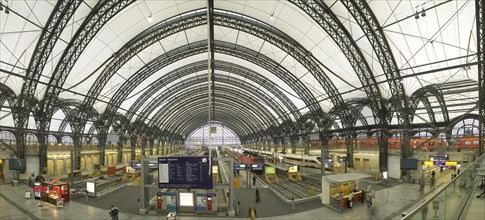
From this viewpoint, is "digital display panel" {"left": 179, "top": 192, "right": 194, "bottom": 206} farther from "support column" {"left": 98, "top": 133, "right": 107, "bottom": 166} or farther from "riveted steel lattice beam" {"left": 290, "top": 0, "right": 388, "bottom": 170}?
"support column" {"left": 98, "top": 133, "right": 107, "bottom": 166}

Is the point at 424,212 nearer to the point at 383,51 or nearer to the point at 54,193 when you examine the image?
the point at 383,51

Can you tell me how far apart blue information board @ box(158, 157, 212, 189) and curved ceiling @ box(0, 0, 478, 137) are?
564 inches

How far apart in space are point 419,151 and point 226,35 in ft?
92.5

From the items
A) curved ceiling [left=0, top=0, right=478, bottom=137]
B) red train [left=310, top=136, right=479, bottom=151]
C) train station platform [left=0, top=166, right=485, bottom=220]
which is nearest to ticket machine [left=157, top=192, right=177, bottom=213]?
train station platform [left=0, top=166, right=485, bottom=220]

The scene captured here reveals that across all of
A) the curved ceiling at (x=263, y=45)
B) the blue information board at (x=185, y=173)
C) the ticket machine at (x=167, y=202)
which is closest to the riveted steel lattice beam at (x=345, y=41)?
the curved ceiling at (x=263, y=45)

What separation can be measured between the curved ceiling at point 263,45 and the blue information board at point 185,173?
564 inches

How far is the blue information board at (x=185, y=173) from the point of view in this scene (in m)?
18.3

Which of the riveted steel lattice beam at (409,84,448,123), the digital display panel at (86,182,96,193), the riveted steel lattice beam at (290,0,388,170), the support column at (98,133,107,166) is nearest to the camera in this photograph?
the digital display panel at (86,182,96,193)

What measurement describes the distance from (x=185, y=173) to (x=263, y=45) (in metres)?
24.2

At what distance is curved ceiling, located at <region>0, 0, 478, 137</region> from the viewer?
72.0ft

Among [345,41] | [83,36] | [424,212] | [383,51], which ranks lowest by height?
[424,212]

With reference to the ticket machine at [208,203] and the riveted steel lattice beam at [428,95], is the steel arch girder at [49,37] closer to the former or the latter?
the ticket machine at [208,203]

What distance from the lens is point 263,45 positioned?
37.6m

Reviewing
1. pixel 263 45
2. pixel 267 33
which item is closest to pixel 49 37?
pixel 267 33
